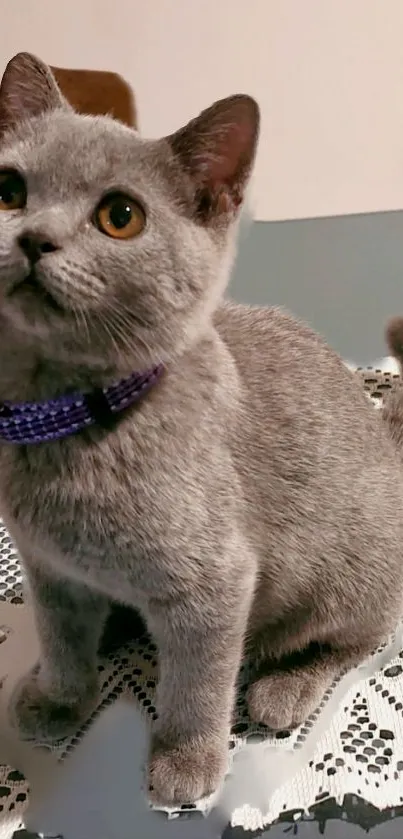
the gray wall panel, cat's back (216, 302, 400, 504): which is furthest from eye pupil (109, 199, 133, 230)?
the gray wall panel

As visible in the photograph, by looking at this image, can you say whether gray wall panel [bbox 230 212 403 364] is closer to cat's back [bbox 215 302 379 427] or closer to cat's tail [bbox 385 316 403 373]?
cat's tail [bbox 385 316 403 373]

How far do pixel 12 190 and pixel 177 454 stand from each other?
226 millimetres

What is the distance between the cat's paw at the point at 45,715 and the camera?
0.77 meters

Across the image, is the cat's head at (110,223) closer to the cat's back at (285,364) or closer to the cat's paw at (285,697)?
the cat's back at (285,364)

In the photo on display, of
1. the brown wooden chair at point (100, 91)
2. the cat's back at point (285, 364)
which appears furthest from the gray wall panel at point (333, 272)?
the cat's back at point (285, 364)

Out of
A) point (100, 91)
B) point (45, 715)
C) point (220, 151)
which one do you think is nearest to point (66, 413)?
point (220, 151)

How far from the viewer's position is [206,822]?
70 centimetres

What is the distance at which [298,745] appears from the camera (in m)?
0.76

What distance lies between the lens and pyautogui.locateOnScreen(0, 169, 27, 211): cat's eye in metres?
0.57

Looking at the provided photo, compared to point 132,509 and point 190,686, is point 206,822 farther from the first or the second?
point 132,509

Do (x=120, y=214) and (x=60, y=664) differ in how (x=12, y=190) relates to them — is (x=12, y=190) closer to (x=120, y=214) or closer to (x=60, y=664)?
(x=120, y=214)

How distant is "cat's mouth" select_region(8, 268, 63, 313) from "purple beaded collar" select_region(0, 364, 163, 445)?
9cm

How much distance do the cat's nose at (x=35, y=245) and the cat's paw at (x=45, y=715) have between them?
0.45 metres

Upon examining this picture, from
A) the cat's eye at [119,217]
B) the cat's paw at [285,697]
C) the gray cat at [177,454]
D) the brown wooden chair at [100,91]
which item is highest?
the brown wooden chair at [100,91]
